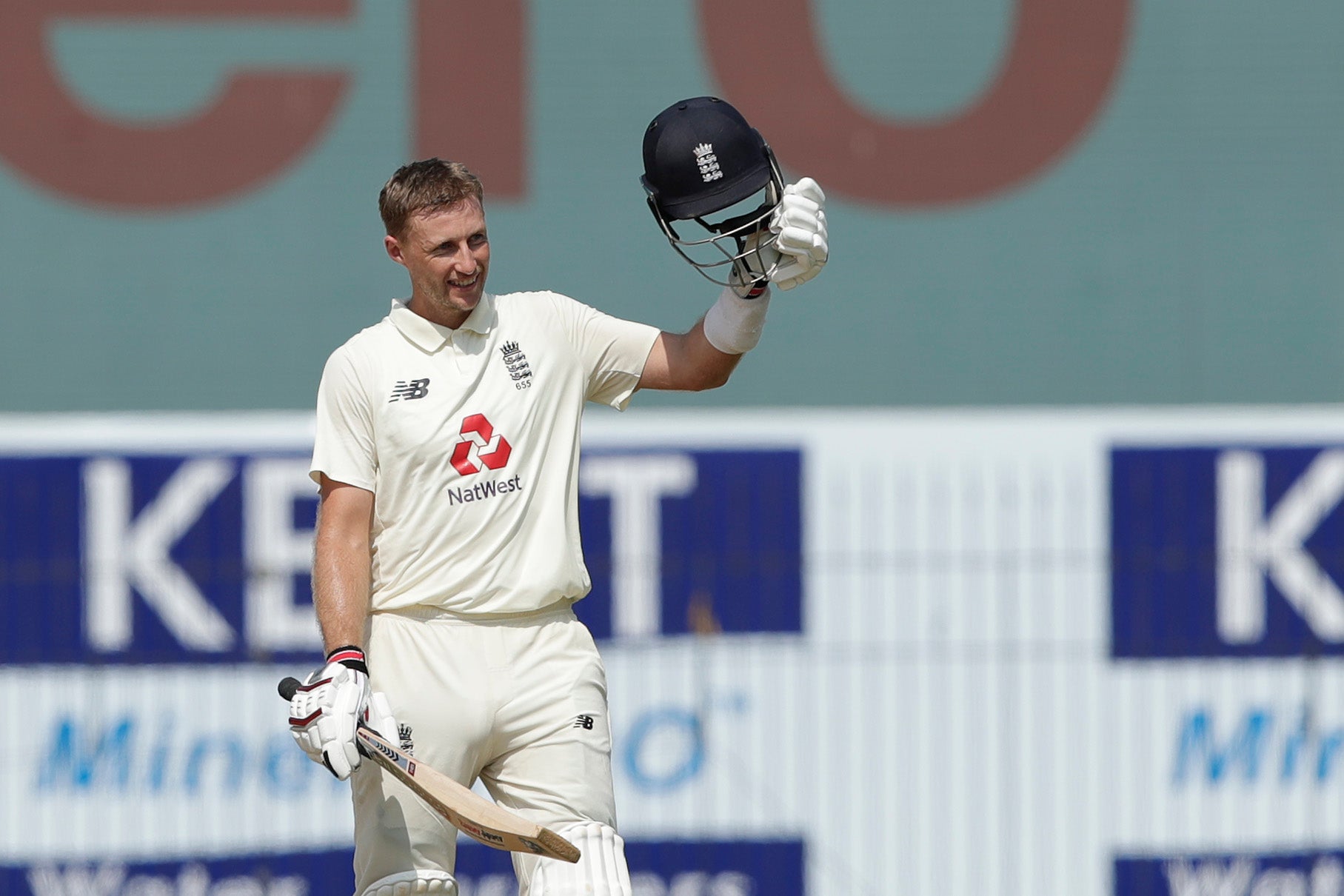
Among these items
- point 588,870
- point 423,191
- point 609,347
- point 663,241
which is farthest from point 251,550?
point 588,870

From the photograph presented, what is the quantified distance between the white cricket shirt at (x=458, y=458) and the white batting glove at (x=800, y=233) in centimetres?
56

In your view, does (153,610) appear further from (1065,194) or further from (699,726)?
(1065,194)

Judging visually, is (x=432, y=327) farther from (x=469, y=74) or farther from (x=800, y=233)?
(x=469, y=74)

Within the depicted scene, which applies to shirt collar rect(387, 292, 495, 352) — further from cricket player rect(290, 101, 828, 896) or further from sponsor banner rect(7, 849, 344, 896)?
sponsor banner rect(7, 849, 344, 896)

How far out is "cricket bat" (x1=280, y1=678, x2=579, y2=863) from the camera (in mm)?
3484

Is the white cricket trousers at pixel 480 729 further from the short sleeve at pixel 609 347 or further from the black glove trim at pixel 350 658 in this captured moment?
the short sleeve at pixel 609 347

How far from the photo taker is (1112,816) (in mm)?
7402

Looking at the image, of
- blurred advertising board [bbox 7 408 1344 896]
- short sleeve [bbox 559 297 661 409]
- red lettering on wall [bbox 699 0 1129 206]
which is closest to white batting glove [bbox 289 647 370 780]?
short sleeve [bbox 559 297 661 409]

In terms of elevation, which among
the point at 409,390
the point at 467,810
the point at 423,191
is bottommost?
the point at 467,810

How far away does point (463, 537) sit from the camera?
3.76m

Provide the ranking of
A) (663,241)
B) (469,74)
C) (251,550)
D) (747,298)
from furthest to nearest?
(663,241) → (469,74) → (251,550) → (747,298)

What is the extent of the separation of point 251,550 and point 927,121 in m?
4.67

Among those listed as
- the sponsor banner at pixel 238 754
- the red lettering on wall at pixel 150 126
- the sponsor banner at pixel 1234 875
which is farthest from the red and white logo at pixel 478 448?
the red lettering on wall at pixel 150 126

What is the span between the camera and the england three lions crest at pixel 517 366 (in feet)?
12.6
